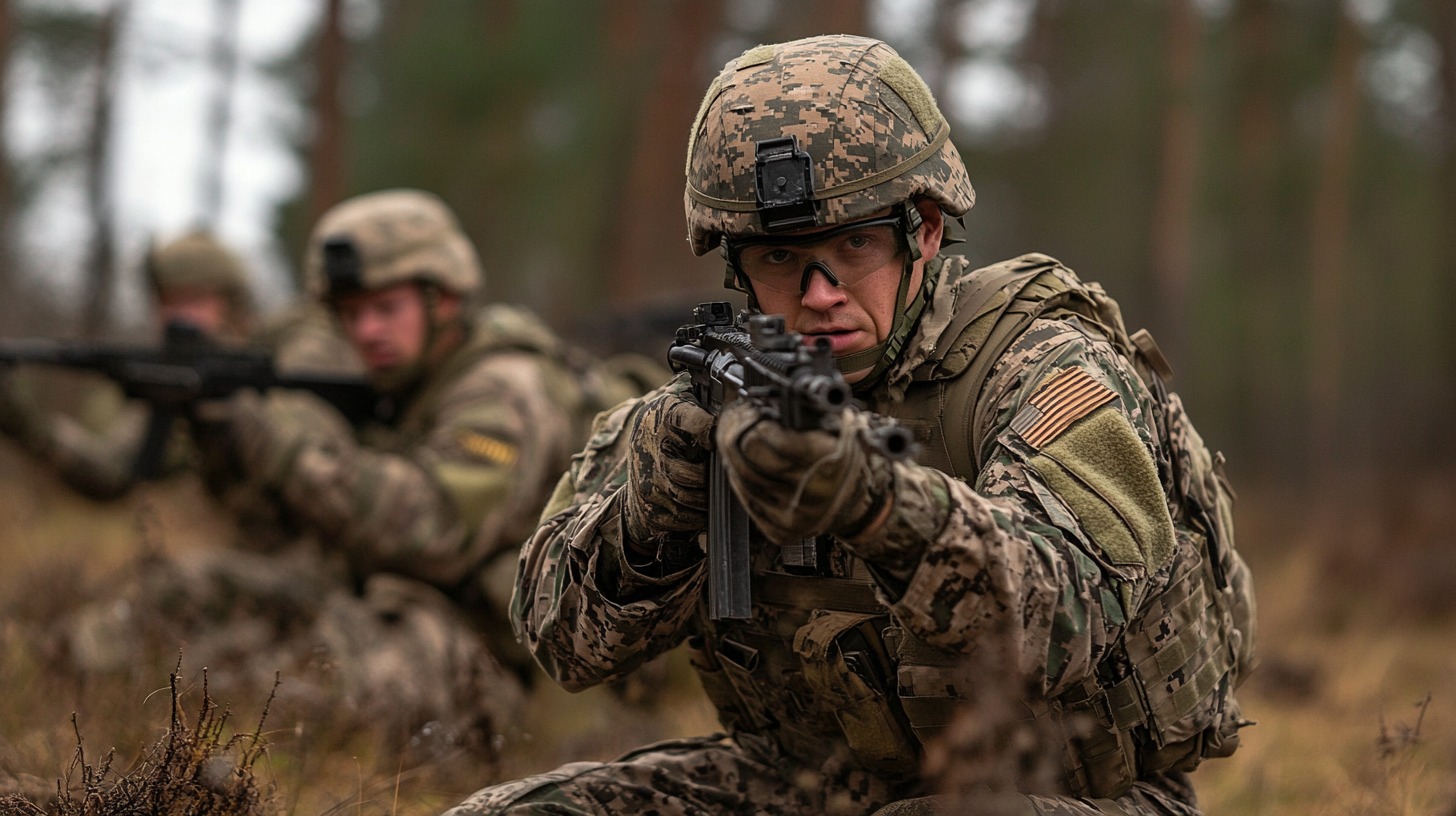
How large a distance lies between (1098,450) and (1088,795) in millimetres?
745

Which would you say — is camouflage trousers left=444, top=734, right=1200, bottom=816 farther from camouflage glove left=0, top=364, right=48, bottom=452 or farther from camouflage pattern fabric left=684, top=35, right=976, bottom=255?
camouflage glove left=0, top=364, right=48, bottom=452

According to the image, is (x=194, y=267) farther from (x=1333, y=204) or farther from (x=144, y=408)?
(x=1333, y=204)

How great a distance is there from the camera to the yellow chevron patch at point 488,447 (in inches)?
221

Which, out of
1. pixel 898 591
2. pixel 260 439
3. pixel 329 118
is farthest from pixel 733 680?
pixel 329 118

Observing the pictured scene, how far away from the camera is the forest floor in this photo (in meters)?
3.55

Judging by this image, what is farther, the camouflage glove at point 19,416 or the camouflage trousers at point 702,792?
the camouflage glove at point 19,416

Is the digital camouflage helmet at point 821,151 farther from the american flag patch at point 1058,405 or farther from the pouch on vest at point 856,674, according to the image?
the pouch on vest at point 856,674

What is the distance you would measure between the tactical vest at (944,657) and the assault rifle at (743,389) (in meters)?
0.28

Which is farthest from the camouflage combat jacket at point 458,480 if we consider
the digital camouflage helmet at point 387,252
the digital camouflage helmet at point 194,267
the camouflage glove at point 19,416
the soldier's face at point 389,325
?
the digital camouflage helmet at point 194,267

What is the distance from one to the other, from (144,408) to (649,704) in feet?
10.3

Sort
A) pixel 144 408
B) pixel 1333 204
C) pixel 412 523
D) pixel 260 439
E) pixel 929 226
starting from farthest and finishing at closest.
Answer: pixel 1333 204 < pixel 144 408 < pixel 260 439 < pixel 412 523 < pixel 929 226

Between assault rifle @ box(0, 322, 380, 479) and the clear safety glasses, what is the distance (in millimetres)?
3528

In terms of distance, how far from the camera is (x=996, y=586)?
2.25 m

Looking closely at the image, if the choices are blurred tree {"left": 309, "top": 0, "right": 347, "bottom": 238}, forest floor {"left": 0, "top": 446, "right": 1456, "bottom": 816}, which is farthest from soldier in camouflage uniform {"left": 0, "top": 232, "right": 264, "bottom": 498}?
blurred tree {"left": 309, "top": 0, "right": 347, "bottom": 238}
